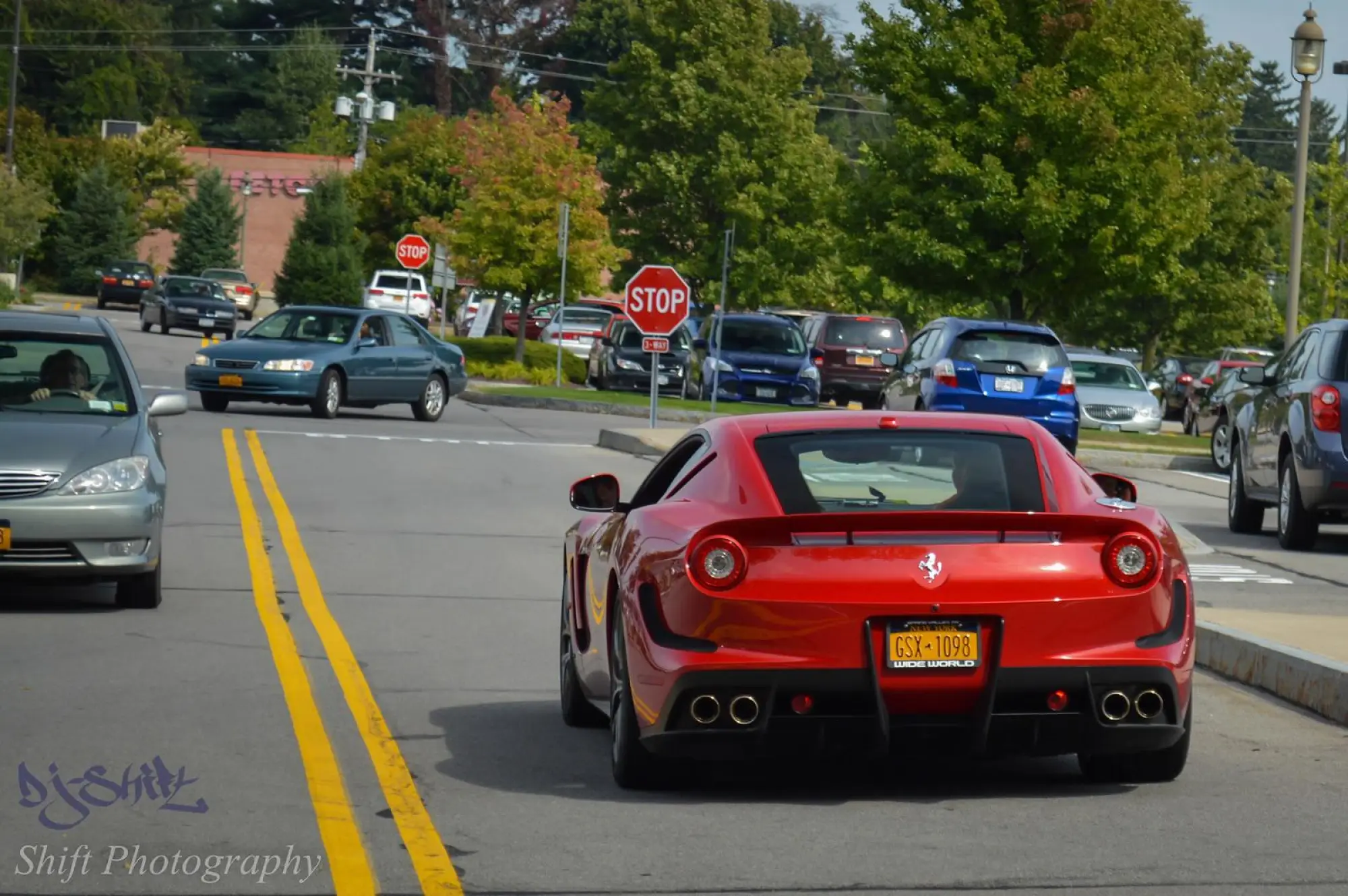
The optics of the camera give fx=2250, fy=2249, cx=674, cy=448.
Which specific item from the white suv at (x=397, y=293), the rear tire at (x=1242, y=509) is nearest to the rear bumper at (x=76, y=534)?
the rear tire at (x=1242, y=509)

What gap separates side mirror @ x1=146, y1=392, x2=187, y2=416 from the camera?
42.7 ft

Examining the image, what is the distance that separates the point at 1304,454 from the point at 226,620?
28.6 feet

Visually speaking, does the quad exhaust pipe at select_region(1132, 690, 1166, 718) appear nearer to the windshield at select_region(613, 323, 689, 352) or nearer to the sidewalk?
the sidewalk

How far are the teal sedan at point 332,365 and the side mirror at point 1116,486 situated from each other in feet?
68.0

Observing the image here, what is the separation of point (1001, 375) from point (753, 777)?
59.4ft

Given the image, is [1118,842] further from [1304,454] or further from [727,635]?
[1304,454]

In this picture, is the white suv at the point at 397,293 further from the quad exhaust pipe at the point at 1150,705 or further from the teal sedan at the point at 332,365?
the quad exhaust pipe at the point at 1150,705

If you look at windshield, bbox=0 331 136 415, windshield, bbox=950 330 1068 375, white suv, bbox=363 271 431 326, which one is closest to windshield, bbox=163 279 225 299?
white suv, bbox=363 271 431 326

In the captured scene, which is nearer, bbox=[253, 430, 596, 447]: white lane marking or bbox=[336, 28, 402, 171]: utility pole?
bbox=[253, 430, 596, 447]: white lane marking

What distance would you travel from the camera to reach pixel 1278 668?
33.9ft

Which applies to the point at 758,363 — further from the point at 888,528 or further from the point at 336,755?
the point at 888,528

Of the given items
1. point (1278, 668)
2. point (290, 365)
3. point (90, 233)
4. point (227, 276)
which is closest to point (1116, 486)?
point (1278, 668)

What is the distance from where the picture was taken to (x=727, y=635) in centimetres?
714

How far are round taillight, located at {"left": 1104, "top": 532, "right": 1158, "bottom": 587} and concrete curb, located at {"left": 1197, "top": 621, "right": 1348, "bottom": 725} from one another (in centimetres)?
263
